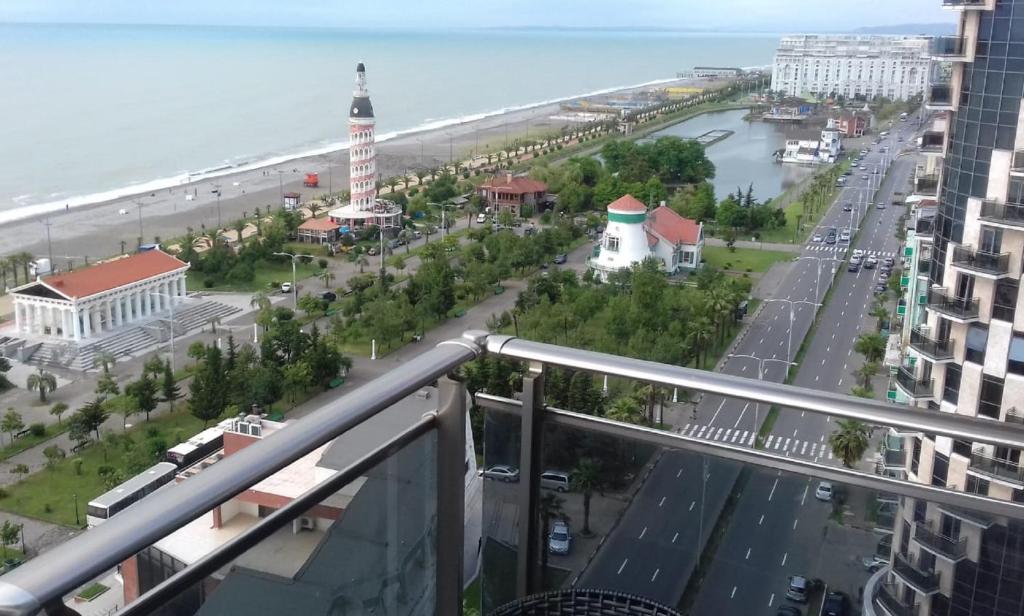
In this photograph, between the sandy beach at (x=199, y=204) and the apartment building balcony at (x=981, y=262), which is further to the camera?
the sandy beach at (x=199, y=204)

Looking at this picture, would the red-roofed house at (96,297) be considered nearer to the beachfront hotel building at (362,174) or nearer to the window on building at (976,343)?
the beachfront hotel building at (362,174)

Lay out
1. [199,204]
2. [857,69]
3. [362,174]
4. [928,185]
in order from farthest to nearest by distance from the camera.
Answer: [857,69] → [199,204] → [362,174] → [928,185]

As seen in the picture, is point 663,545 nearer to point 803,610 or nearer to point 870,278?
point 803,610

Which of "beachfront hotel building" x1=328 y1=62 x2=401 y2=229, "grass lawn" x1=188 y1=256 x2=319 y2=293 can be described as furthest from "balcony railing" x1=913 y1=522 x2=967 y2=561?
"beachfront hotel building" x1=328 y1=62 x2=401 y2=229

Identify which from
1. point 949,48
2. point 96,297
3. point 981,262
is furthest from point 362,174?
point 981,262

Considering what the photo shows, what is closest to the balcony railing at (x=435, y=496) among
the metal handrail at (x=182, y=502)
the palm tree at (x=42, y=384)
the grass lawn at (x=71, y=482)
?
the metal handrail at (x=182, y=502)

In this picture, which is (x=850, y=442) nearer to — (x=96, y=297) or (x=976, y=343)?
(x=976, y=343)
